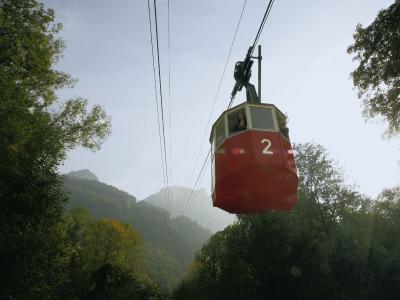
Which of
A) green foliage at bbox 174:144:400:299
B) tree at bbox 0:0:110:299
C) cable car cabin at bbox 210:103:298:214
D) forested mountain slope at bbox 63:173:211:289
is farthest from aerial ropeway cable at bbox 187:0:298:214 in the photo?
forested mountain slope at bbox 63:173:211:289

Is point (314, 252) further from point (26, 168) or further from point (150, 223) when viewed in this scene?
point (150, 223)

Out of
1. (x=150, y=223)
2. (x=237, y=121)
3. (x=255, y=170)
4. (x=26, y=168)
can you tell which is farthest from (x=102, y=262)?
(x=150, y=223)

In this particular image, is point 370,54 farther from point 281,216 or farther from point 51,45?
point 51,45

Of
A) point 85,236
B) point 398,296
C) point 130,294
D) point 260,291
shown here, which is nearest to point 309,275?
point 260,291

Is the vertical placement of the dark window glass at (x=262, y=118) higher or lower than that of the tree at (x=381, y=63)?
lower

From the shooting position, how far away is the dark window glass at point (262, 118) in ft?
36.6

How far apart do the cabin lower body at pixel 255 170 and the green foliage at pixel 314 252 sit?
45.1ft

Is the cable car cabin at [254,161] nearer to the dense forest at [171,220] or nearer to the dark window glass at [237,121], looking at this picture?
the dark window glass at [237,121]

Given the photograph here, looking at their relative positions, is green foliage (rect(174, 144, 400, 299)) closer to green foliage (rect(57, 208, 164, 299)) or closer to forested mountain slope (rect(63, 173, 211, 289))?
green foliage (rect(57, 208, 164, 299))

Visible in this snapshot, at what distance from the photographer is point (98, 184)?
18375 cm

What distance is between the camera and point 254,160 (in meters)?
10.2

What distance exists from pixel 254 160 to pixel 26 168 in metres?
10.5

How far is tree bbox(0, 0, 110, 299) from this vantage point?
1362cm

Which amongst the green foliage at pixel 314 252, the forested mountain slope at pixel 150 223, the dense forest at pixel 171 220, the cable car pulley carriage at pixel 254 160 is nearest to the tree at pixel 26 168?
the dense forest at pixel 171 220
